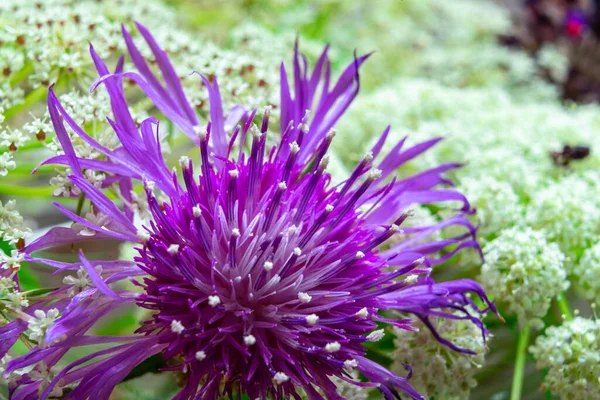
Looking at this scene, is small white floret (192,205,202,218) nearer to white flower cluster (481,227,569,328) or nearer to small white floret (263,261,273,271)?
small white floret (263,261,273,271)

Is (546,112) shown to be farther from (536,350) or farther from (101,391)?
(101,391)

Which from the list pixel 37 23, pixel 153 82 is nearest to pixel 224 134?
pixel 153 82

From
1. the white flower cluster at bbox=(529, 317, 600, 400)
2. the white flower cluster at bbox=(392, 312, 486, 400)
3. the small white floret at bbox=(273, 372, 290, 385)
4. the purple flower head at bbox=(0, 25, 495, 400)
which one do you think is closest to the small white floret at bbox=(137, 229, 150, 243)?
the purple flower head at bbox=(0, 25, 495, 400)

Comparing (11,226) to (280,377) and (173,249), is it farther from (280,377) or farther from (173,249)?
(280,377)

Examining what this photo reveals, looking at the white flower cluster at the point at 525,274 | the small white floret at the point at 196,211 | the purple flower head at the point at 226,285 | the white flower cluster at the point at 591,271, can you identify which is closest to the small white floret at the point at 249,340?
the purple flower head at the point at 226,285

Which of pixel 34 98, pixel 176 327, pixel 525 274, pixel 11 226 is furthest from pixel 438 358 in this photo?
pixel 34 98
